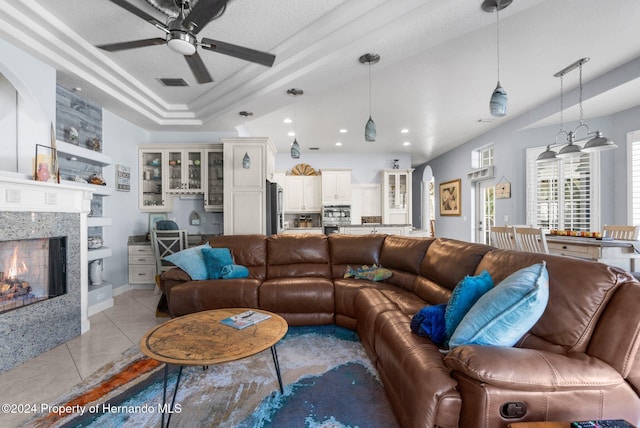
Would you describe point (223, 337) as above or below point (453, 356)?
below

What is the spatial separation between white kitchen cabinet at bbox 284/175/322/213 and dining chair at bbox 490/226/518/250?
13.8 ft

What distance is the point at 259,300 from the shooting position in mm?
2850

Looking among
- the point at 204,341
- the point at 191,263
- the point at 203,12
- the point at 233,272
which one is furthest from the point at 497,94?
the point at 191,263

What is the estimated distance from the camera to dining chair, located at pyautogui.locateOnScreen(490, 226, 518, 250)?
342cm

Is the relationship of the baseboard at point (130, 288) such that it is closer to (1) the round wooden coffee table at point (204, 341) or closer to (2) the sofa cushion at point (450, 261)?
(1) the round wooden coffee table at point (204, 341)

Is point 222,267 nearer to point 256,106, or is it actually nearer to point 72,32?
point 256,106

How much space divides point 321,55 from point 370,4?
26.2 inches

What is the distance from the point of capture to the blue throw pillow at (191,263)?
298cm

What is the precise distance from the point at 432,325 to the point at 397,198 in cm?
593

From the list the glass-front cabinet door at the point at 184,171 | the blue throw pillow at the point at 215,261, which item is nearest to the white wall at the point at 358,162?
the glass-front cabinet door at the point at 184,171

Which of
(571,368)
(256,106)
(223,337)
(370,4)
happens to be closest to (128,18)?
(256,106)

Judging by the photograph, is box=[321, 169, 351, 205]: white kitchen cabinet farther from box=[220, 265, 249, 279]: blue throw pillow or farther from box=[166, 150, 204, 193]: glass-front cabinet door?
box=[220, 265, 249, 279]: blue throw pillow

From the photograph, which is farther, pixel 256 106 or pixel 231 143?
pixel 231 143

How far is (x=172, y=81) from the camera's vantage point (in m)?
3.71
